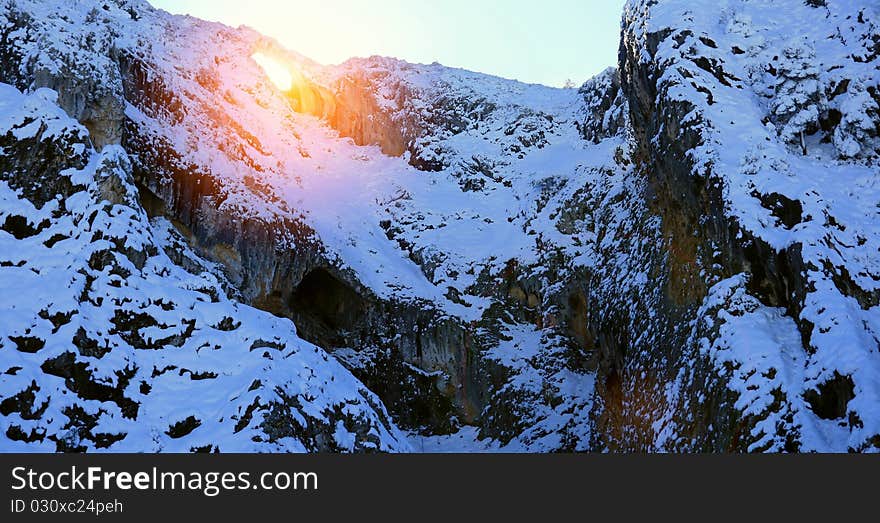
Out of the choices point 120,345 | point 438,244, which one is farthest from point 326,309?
point 120,345

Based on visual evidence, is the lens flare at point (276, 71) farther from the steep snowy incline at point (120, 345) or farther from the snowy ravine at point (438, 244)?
the steep snowy incline at point (120, 345)

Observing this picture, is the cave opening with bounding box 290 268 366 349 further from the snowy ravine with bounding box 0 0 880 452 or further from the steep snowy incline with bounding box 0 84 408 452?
the steep snowy incline with bounding box 0 84 408 452

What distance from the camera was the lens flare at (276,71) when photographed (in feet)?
137

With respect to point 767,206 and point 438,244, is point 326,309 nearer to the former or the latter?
point 438,244

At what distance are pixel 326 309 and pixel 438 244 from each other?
547 cm

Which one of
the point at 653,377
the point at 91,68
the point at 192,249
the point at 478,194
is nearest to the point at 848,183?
the point at 653,377

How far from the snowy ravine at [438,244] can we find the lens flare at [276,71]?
0.48 meters

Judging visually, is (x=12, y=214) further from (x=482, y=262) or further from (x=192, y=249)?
(x=482, y=262)

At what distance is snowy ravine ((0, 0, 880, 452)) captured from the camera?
1906 cm

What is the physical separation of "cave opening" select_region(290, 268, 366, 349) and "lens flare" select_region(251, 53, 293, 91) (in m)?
13.5

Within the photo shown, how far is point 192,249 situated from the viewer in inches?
1162

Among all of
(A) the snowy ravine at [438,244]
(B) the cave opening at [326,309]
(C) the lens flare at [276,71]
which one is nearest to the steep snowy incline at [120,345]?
(A) the snowy ravine at [438,244]

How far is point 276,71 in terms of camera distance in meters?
42.4

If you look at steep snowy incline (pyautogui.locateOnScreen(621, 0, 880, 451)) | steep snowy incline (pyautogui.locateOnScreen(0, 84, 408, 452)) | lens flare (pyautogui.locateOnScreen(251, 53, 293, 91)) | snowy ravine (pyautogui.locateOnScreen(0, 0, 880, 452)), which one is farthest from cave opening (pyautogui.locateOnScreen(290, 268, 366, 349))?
lens flare (pyautogui.locateOnScreen(251, 53, 293, 91))
